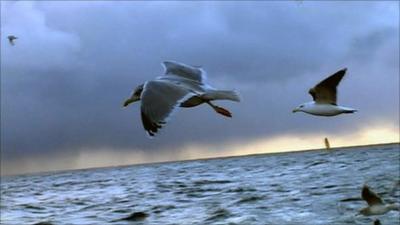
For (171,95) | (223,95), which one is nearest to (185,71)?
(223,95)

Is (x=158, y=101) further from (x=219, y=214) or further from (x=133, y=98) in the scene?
(x=219, y=214)

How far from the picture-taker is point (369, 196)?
13.8m

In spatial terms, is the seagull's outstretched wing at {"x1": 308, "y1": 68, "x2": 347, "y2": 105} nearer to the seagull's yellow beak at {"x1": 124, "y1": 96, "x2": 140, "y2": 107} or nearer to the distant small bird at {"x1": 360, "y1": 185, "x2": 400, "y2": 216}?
the distant small bird at {"x1": 360, "y1": 185, "x2": 400, "y2": 216}

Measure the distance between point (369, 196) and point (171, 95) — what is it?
25.5 feet

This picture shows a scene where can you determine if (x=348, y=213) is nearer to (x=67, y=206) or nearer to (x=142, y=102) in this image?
(x=142, y=102)

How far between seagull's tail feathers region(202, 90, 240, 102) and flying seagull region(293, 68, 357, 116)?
9.44 ft

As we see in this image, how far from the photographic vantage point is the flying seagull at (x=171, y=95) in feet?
22.2

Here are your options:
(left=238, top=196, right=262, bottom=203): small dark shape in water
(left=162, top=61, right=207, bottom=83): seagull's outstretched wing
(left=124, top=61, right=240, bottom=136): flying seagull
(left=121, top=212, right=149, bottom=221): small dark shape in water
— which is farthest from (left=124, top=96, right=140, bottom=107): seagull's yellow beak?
(left=238, top=196, right=262, bottom=203): small dark shape in water

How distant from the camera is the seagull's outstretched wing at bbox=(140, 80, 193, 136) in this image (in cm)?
664

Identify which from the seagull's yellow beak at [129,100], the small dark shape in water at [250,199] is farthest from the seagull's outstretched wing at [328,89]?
the small dark shape in water at [250,199]

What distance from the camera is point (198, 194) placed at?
27938 mm

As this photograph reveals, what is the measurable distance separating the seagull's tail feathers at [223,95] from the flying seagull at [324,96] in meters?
2.88

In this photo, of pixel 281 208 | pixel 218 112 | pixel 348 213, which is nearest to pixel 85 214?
pixel 281 208

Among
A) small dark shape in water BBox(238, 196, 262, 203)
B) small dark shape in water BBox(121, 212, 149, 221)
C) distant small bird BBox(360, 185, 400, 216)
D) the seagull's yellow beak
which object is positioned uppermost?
the seagull's yellow beak
